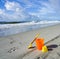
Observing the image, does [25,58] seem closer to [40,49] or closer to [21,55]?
[21,55]

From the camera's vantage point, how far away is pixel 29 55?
3.81 metres

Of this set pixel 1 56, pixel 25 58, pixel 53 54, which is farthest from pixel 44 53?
pixel 1 56

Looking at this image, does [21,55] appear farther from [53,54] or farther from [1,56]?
[53,54]

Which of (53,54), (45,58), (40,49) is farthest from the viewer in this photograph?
(40,49)

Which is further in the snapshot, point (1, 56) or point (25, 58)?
point (1, 56)

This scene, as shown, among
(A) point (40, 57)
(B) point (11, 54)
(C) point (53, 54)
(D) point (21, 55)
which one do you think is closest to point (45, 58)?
(A) point (40, 57)

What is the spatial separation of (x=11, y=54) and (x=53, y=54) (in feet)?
3.95

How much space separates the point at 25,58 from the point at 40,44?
3.05 feet

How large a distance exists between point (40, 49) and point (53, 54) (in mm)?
622

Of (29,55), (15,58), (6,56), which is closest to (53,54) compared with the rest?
(29,55)

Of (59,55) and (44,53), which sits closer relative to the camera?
(59,55)

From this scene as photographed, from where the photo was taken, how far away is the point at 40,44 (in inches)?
171

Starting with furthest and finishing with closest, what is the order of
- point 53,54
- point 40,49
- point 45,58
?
point 40,49 → point 53,54 → point 45,58

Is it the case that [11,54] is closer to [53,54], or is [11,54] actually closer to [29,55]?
[29,55]
